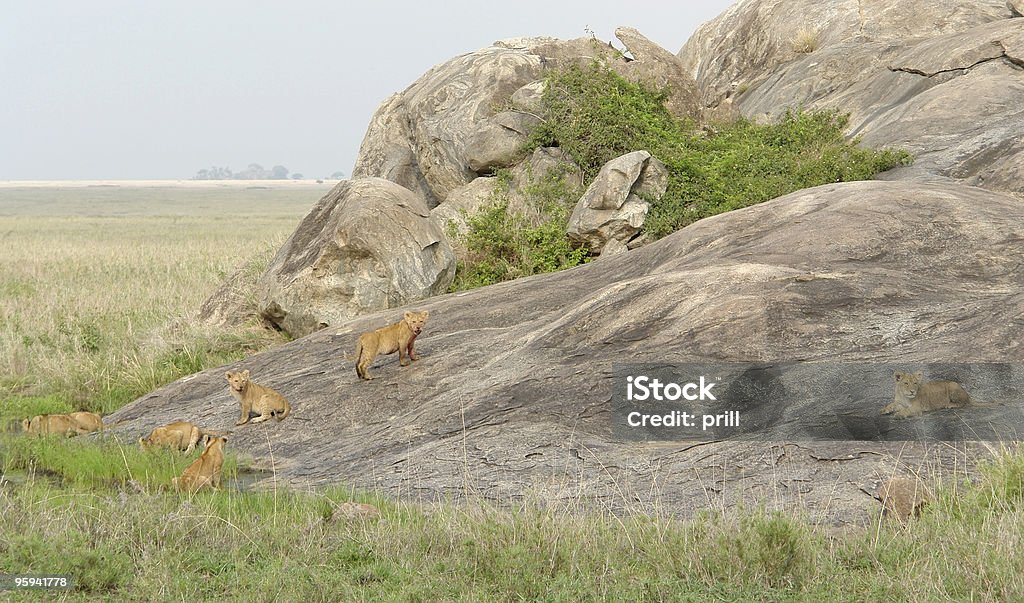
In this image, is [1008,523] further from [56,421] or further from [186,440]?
[56,421]

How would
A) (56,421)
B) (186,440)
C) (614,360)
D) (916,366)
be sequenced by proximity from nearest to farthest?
(916,366), (614,360), (186,440), (56,421)

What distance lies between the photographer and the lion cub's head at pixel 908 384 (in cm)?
780

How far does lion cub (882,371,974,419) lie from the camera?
25.6 ft

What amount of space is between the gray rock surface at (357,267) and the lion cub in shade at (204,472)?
19.8ft

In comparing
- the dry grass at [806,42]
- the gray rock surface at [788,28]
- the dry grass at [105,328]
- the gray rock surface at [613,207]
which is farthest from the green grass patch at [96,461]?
the dry grass at [806,42]

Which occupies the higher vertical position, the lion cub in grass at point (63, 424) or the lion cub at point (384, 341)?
the lion cub at point (384, 341)

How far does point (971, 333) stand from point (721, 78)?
20859mm

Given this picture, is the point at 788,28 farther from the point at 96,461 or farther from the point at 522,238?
the point at 96,461

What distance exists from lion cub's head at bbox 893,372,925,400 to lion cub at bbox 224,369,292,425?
6.06 meters

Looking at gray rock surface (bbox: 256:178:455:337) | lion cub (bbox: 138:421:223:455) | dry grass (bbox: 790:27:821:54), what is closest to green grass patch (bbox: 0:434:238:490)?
lion cub (bbox: 138:421:223:455)

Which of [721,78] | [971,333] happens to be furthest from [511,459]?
[721,78]

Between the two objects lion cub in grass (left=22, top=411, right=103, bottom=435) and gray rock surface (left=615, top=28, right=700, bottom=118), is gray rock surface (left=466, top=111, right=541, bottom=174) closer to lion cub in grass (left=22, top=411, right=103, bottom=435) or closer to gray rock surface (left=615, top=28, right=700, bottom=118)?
gray rock surface (left=615, top=28, right=700, bottom=118)

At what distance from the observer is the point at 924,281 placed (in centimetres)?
962

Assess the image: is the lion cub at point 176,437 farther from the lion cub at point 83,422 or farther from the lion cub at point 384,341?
the lion cub at point 384,341
